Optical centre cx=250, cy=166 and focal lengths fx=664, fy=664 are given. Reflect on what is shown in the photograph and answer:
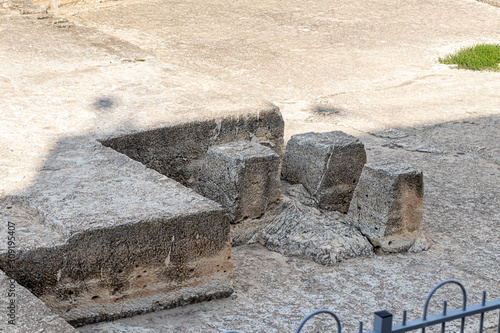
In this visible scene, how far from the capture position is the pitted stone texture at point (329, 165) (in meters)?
4.21

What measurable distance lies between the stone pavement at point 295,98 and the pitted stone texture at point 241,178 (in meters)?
0.28

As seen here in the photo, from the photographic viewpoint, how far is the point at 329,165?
13.8 ft

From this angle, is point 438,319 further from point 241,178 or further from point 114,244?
point 241,178

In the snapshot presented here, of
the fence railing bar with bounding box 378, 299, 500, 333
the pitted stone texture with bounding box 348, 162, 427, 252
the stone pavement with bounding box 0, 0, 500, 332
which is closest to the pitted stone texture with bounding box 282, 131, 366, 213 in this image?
the pitted stone texture with bounding box 348, 162, 427, 252

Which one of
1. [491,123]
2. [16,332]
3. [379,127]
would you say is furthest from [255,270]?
[491,123]

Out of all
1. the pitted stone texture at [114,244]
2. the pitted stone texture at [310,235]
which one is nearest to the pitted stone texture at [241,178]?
the pitted stone texture at [310,235]

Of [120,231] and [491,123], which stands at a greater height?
[120,231]

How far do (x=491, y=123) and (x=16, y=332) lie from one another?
5066mm

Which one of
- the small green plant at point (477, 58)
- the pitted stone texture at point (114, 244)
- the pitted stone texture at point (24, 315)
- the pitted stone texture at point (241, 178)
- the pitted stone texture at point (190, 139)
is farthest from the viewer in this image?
the small green plant at point (477, 58)

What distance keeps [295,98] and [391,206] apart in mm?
→ 3116

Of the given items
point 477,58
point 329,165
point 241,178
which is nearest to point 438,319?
point 241,178

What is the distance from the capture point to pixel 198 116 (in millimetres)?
4277

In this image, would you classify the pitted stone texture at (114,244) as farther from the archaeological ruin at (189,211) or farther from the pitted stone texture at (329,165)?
the pitted stone texture at (329,165)

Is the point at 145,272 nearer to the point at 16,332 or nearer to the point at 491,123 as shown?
the point at 16,332
